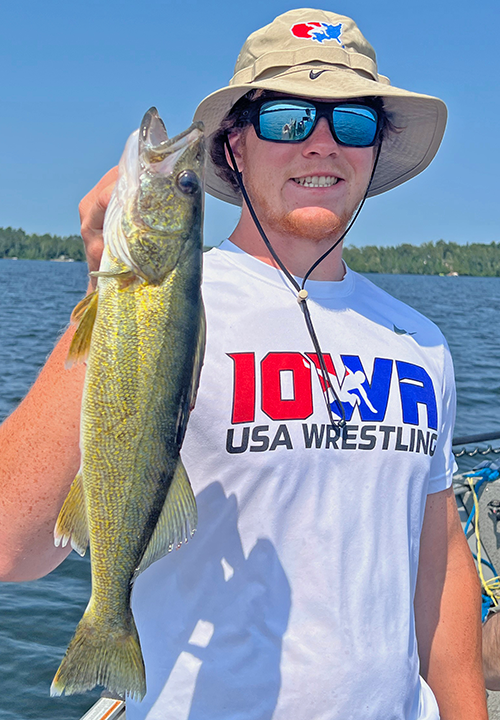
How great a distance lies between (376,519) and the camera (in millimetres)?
2221

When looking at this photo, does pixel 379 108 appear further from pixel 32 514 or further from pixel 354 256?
pixel 354 256

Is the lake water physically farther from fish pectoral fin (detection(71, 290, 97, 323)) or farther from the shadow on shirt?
the shadow on shirt

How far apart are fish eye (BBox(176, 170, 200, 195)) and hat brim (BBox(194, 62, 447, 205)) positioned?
61cm

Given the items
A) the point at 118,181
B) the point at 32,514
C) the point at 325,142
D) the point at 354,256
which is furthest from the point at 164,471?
the point at 354,256

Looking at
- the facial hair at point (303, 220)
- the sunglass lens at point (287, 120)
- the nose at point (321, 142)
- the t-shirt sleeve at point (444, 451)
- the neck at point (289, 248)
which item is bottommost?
the t-shirt sleeve at point (444, 451)

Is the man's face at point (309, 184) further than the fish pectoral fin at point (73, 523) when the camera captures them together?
Yes

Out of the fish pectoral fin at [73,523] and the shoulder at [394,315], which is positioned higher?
the shoulder at [394,315]

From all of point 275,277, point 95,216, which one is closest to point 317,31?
point 275,277

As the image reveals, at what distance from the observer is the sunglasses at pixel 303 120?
93.5 inches

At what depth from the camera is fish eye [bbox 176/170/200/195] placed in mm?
1917

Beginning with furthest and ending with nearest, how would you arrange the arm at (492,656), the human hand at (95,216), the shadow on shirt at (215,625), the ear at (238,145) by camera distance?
1. the arm at (492,656)
2. the ear at (238,145)
3. the shadow on shirt at (215,625)
4. the human hand at (95,216)

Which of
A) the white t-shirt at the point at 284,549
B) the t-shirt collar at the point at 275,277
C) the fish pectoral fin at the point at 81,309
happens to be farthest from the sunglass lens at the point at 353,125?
the fish pectoral fin at the point at 81,309

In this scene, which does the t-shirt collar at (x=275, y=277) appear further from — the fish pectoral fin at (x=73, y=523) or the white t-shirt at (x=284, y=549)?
the fish pectoral fin at (x=73, y=523)

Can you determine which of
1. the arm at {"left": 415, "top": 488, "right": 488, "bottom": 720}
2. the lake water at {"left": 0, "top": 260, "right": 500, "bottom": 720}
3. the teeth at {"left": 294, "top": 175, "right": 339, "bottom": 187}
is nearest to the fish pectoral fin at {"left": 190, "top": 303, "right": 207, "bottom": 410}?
the lake water at {"left": 0, "top": 260, "right": 500, "bottom": 720}
